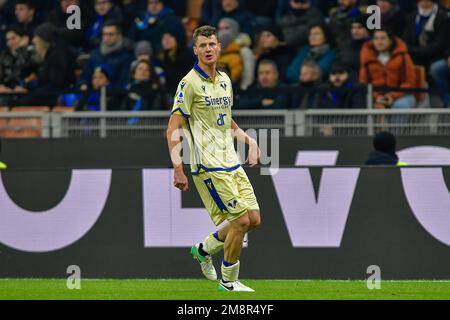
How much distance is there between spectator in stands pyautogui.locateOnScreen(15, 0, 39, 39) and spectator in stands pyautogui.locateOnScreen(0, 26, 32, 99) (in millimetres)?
533

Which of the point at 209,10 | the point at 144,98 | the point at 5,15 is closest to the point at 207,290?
the point at 144,98

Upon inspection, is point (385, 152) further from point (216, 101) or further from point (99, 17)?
point (99, 17)

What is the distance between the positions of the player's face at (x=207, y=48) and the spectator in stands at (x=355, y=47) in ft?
24.3

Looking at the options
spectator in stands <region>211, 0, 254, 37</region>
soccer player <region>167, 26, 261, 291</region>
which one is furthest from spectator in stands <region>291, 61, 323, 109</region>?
soccer player <region>167, 26, 261, 291</region>

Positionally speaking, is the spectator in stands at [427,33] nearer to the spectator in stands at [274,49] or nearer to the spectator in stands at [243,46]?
the spectator in stands at [274,49]

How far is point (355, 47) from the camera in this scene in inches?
708

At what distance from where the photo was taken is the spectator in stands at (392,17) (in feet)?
59.4

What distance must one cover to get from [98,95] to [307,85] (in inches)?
125

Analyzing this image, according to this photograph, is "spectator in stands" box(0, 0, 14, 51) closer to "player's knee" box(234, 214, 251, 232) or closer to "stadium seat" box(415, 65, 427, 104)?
"stadium seat" box(415, 65, 427, 104)

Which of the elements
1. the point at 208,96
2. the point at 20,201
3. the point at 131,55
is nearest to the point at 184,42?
the point at 131,55

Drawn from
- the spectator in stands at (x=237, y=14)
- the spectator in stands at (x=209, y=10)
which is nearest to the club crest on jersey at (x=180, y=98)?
the spectator in stands at (x=237, y=14)

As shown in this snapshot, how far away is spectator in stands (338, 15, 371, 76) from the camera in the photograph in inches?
706

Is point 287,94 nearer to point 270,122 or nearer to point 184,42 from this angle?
point 270,122

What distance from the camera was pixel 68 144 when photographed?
17781 millimetres
